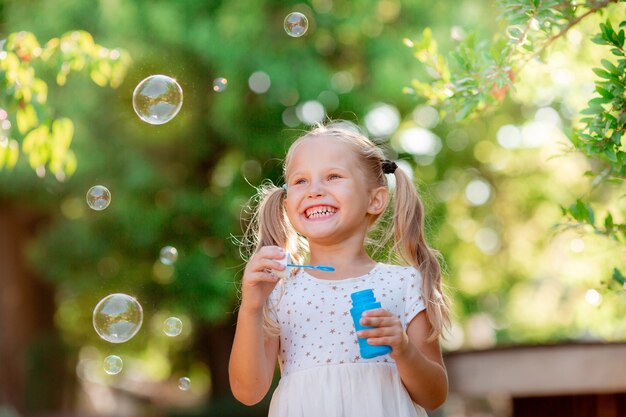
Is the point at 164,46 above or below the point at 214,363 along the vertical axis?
above

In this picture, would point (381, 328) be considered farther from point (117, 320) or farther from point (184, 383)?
point (117, 320)

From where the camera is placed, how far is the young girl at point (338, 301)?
251cm

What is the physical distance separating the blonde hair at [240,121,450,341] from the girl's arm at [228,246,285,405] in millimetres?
134

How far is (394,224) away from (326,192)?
0.94 ft

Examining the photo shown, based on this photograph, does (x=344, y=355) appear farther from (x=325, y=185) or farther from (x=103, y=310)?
(x=103, y=310)

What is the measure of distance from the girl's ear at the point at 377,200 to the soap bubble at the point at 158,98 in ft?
4.87

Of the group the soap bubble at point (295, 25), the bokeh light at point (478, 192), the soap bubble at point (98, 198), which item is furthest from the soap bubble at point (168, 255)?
the bokeh light at point (478, 192)

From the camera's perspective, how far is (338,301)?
2656 mm

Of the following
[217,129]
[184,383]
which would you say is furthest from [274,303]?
[217,129]

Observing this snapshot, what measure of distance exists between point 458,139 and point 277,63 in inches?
119

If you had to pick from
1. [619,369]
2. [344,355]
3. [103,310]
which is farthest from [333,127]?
[619,369]

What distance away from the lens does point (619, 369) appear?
228 inches

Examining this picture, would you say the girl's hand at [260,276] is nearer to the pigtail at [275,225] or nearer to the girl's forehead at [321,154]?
the girl's forehead at [321,154]

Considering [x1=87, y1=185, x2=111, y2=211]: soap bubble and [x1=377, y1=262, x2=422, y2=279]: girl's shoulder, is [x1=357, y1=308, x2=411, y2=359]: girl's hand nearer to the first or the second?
[x1=377, y1=262, x2=422, y2=279]: girl's shoulder
